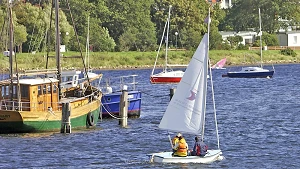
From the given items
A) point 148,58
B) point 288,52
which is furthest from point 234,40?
point 148,58

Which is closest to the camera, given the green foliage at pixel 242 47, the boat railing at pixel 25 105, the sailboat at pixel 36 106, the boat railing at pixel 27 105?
the sailboat at pixel 36 106

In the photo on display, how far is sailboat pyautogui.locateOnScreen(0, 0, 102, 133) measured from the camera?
5228 cm

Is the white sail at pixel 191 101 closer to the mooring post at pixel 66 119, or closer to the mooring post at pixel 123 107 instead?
the mooring post at pixel 66 119

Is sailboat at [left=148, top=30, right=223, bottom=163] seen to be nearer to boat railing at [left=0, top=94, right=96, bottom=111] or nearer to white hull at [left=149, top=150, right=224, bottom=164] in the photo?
white hull at [left=149, top=150, right=224, bottom=164]

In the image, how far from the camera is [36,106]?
53844 mm

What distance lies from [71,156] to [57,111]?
7.17 metres

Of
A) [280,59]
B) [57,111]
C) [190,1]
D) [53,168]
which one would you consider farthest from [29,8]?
[53,168]

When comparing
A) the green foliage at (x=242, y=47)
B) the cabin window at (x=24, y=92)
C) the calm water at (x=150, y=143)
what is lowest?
the calm water at (x=150, y=143)

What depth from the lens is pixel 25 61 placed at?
13675 centimetres

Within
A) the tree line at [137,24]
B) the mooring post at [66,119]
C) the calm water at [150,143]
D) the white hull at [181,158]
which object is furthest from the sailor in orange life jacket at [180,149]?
the tree line at [137,24]

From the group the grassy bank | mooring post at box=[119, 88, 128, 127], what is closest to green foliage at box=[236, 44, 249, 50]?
the grassy bank

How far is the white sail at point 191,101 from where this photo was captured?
142 feet

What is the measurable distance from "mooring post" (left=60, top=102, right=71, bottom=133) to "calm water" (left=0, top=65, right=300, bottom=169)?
0.44 metres

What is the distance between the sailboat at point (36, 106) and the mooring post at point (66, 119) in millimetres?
65
